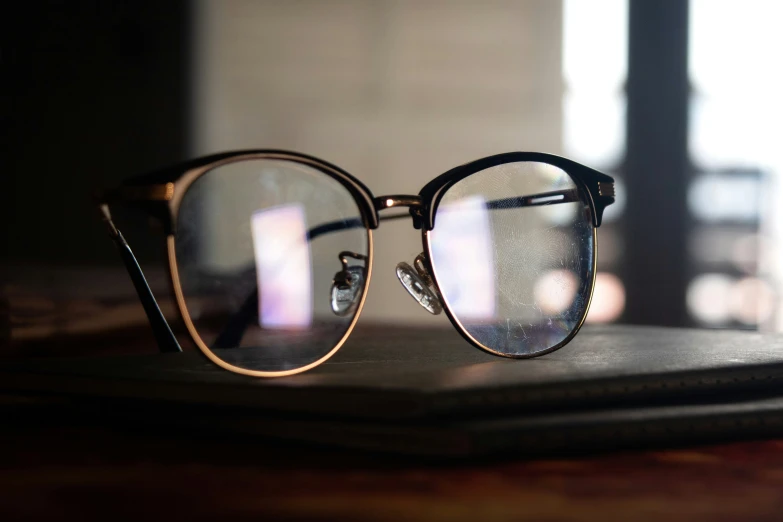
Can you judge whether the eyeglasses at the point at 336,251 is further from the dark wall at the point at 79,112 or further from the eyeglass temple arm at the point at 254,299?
the dark wall at the point at 79,112

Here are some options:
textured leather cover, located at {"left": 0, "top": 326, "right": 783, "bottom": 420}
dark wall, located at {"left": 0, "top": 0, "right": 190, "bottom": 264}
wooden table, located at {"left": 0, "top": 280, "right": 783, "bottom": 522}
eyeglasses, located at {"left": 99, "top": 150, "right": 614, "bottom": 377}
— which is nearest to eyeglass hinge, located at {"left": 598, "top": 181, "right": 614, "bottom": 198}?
eyeglasses, located at {"left": 99, "top": 150, "right": 614, "bottom": 377}

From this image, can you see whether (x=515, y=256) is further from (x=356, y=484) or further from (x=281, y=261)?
(x=356, y=484)

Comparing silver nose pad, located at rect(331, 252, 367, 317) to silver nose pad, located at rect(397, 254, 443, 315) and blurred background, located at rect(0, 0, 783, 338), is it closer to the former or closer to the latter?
silver nose pad, located at rect(397, 254, 443, 315)

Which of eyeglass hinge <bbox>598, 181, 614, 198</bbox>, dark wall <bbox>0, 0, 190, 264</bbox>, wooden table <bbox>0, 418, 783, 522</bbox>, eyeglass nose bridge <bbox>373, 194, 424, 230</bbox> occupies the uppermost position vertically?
dark wall <bbox>0, 0, 190, 264</bbox>

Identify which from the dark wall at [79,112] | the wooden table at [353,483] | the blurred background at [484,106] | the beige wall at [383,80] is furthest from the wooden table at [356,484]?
the beige wall at [383,80]

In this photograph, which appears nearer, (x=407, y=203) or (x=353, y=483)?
(x=353, y=483)

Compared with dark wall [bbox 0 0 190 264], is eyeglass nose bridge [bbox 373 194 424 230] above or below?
below

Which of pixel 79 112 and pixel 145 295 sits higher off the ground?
pixel 79 112

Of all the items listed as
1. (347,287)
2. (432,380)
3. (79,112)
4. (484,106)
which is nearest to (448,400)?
(432,380)
